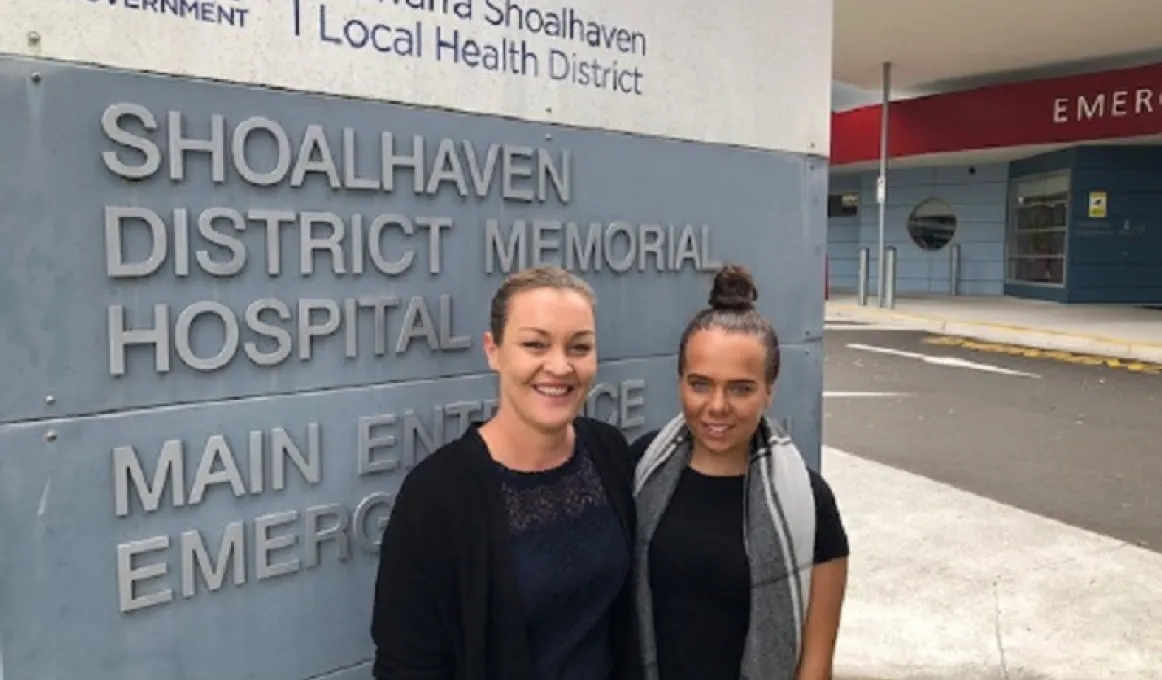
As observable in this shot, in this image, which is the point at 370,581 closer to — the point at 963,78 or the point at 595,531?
the point at 595,531

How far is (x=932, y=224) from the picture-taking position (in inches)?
883

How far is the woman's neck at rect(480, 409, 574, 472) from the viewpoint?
189 centimetres

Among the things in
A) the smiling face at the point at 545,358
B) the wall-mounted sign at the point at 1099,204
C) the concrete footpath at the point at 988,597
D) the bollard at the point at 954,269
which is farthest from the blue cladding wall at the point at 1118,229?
the smiling face at the point at 545,358

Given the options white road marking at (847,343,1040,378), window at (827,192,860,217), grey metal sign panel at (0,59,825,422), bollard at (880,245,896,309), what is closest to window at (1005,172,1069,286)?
bollard at (880,245,896,309)

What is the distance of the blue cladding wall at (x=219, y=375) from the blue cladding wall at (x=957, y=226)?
20.4 m

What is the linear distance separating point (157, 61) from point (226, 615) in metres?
1.14

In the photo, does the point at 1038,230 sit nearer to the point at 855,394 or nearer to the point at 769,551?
the point at 855,394

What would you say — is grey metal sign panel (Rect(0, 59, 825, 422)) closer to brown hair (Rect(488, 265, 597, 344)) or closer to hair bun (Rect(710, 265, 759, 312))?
brown hair (Rect(488, 265, 597, 344))

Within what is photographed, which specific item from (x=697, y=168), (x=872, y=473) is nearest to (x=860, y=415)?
(x=872, y=473)

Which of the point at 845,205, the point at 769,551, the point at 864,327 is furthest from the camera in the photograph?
the point at 845,205

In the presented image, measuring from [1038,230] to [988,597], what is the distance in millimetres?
17481

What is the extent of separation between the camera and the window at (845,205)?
2452 cm

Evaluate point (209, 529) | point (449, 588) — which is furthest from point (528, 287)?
point (209, 529)

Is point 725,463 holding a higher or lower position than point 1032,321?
higher
